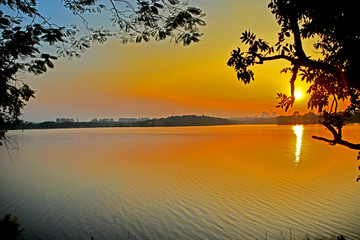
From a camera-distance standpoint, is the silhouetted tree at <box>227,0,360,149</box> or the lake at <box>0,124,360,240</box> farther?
the lake at <box>0,124,360,240</box>

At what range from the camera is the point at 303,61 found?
5086 mm

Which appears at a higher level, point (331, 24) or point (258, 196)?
point (331, 24)

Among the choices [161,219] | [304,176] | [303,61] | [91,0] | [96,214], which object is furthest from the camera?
[304,176]

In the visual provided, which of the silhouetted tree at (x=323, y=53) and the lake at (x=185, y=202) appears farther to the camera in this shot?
the lake at (x=185, y=202)

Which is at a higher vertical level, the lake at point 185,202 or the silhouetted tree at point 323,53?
the silhouetted tree at point 323,53

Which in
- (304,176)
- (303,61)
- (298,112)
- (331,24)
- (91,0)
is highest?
(91,0)

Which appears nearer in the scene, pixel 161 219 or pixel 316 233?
pixel 316 233

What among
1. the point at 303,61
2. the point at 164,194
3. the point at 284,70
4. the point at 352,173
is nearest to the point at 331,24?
the point at 303,61

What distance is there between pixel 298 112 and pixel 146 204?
8802mm

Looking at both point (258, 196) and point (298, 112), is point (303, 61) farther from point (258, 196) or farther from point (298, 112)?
point (258, 196)

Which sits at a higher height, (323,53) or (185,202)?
(323,53)

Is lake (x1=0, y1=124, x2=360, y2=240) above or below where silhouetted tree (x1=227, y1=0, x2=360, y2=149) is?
below

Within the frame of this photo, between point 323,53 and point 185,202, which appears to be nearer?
point 323,53

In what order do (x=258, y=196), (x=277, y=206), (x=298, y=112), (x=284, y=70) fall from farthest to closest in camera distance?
(x=258, y=196) < (x=277, y=206) < (x=284, y=70) < (x=298, y=112)
